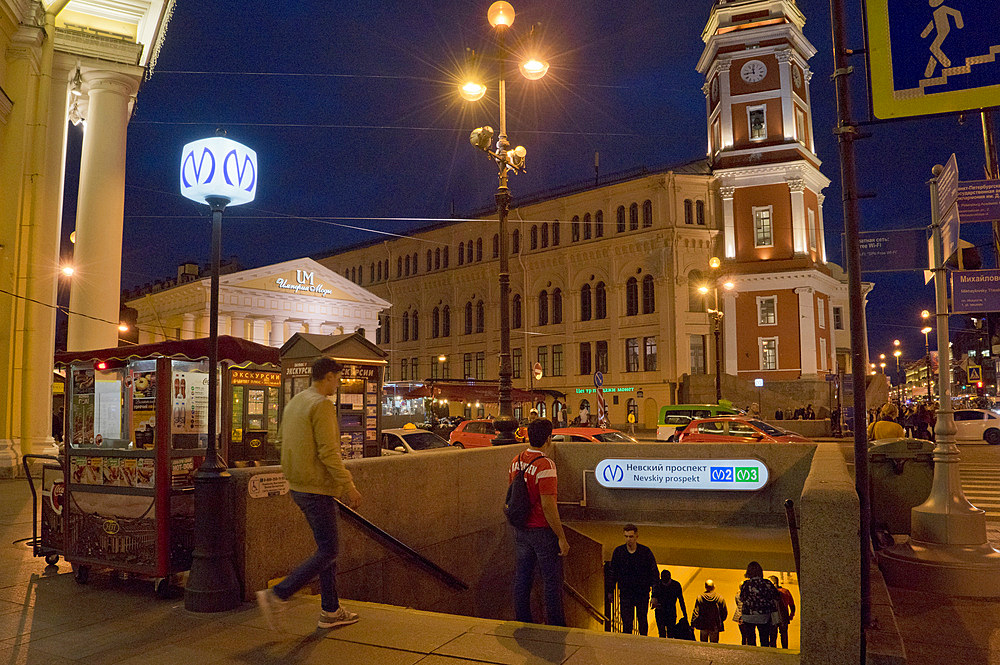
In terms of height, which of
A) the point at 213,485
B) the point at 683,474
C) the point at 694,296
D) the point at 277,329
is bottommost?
the point at 683,474

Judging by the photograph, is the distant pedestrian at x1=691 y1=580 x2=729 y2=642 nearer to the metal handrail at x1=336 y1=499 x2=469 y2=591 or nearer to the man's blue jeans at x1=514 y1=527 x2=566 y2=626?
the metal handrail at x1=336 y1=499 x2=469 y2=591

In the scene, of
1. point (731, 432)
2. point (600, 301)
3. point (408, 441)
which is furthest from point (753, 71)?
point (408, 441)

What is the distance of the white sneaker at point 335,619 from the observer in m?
5.42

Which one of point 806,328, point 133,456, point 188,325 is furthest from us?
point 188,325

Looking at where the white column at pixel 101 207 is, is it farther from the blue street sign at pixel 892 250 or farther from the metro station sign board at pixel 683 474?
the blue street sign at pixel 892 250

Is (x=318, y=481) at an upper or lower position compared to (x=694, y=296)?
lower

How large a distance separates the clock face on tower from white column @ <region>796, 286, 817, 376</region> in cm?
1429

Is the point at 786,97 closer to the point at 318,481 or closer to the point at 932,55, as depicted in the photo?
the point at 932,55

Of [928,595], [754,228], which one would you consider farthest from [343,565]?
[754,228]

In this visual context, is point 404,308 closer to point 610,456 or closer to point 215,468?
point 610,456

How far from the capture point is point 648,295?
4975 cm

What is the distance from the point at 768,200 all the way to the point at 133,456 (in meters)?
46.3

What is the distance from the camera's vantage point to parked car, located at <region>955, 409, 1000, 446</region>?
94.8 ft

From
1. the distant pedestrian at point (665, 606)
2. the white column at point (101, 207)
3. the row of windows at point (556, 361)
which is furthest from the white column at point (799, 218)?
the distant pedestrian at point (665, 606)
